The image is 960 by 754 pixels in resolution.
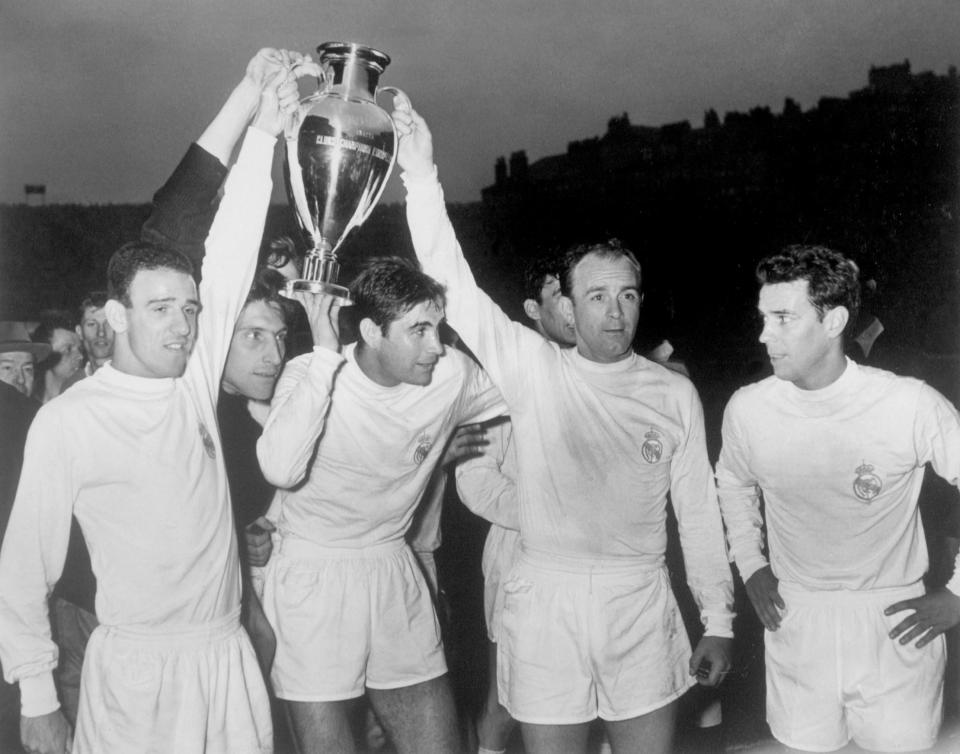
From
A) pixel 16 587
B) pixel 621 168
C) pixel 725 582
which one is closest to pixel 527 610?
pixel 725 582

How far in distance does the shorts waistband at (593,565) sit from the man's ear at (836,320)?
2.94 feet

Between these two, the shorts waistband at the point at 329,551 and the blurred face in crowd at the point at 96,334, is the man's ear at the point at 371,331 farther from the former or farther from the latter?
the blurred face in crowd at the point at 96,334

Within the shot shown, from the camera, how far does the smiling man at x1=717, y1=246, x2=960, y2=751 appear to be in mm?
2881

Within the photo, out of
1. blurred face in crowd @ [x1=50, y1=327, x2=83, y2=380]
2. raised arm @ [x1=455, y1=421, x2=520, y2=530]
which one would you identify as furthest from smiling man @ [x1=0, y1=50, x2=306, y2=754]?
blurred face in crowd @ [x1=50, y1=327, x2=83, y2=380]

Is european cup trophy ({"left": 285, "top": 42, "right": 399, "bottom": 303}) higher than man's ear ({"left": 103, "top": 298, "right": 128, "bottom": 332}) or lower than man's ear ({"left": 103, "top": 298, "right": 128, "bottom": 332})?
higher

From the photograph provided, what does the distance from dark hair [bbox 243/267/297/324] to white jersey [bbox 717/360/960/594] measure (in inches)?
66.6

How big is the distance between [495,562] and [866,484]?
4.92 feet

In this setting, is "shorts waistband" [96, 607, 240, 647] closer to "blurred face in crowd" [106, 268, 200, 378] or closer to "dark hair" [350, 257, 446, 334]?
"blurred face in crowd" [106, 268, 200, 378]

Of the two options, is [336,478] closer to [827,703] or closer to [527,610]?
[527,610]

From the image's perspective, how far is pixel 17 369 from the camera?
4.66m

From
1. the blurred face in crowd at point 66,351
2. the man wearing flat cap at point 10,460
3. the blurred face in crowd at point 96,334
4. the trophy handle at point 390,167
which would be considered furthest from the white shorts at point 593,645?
the blurred face in crowd at point 66,351

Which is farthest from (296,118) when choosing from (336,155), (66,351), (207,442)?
(66,351)

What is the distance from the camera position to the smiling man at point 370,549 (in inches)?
122

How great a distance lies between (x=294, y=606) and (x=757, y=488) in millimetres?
1555
